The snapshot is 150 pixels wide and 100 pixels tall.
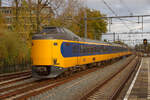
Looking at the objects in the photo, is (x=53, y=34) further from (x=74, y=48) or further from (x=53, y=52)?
(x=74, y=48)

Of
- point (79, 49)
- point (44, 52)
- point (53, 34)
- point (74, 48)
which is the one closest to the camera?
point (44, 52)

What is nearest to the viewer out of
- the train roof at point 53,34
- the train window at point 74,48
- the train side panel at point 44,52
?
the train side panel at point 44,52

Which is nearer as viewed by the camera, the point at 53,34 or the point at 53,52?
the point at 53,52

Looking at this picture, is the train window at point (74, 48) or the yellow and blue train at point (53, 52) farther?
the train window at point (74, 48)

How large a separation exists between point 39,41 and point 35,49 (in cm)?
60

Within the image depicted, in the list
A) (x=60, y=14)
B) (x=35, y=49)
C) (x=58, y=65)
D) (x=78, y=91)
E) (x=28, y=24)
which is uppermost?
(x=60, y=14)

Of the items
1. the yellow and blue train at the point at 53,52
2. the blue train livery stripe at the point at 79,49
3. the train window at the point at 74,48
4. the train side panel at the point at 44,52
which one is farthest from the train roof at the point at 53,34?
the train window at the point at 74,48

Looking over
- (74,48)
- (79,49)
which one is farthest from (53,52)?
(79,49)

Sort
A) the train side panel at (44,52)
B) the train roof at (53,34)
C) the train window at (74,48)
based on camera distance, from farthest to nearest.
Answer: the train window at (74,48)
the train roof at (53,34)
the train side panel at (44,52)

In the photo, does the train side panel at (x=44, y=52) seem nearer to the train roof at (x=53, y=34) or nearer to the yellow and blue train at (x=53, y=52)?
the yellow and blue train at (x=53, y=52)

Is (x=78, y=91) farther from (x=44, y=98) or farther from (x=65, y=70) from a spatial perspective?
(x=65, y=70)

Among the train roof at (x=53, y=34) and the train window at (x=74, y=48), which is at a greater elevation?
the train roof at (x=53, y=34)

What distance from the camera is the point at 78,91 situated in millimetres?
9961

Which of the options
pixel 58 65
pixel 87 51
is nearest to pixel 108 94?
pixel 58 65
